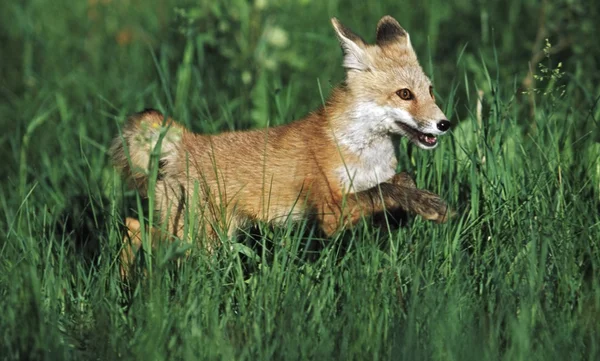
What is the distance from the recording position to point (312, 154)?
214 inches

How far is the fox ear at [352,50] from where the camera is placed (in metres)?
Answer: 5.52

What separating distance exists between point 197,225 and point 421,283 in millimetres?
1379

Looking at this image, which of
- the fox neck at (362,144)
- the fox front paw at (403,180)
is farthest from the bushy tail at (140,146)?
the fox front paw at (403,180)

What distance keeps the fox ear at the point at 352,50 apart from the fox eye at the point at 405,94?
0.30m

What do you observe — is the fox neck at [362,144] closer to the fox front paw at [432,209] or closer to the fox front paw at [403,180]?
the fox front paw at [403,180]

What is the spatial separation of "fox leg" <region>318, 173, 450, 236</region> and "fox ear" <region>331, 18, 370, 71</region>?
80cm

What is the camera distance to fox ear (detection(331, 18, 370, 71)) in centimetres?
552

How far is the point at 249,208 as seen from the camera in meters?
5.45

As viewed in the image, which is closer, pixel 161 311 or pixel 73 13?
pixel 161 311

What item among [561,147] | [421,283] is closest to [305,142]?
[421,283]

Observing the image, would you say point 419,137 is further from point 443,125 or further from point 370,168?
point 370,168

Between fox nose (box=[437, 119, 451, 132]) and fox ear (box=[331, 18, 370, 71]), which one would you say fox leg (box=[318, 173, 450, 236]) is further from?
fox ear (box=[331, 18, 370, 71])

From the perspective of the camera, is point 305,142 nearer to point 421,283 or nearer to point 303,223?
point 303,223

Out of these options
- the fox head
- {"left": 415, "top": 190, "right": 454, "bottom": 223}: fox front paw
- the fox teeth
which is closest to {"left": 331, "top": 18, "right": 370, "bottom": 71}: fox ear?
the fox head
